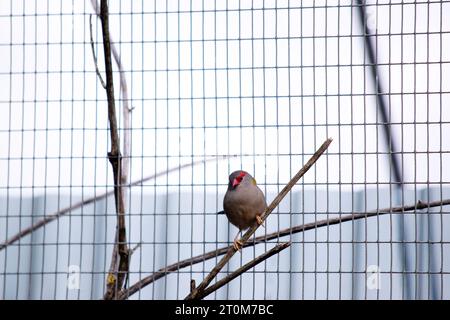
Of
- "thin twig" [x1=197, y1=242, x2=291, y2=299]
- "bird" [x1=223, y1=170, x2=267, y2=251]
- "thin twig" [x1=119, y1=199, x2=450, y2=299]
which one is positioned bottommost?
"thin twig" [x1=197, y1=242, x2=291, y2=299]

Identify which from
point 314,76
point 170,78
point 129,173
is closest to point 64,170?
point 129,173

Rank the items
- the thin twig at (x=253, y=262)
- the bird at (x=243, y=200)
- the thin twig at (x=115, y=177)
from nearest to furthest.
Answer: the thin twig at (x=253, y=262)
the thin twig at (x=115, y=177)
the bird at (x=243, y=200)

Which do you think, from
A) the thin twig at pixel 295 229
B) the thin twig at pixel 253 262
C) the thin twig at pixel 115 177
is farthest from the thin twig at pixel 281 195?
the thin twig at pixel 115 177

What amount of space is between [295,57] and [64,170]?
3.01 ft

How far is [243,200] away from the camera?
9.82 feet

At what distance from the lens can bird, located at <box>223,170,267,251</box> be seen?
118 inches

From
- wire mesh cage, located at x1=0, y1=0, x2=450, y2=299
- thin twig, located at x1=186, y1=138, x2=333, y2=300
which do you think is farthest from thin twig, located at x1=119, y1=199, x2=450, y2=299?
thin twig, located at x1=186, y1=138, x2=333, y2=300

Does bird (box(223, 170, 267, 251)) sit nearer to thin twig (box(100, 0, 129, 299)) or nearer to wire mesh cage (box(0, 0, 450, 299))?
wire mesh cage (box(0, 0, 450, 299))

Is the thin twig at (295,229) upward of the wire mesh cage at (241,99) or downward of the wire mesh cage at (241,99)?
downward

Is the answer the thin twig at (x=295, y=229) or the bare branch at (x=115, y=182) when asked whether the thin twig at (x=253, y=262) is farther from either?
the bare branch at (x=115, y=182)

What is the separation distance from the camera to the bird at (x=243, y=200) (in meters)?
3.00

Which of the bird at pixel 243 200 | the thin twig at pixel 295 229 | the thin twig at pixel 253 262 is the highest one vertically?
the bird at pixel 243 200

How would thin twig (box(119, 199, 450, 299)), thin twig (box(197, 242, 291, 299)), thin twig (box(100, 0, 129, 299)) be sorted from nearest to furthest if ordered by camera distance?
1. thin twig (box(197, 242, 291, 299))
2. thin twig (box(119, 199, 450, 299))
3. thin twig (box(100, 0, 129, 299))

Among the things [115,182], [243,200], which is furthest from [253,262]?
[115,182]
